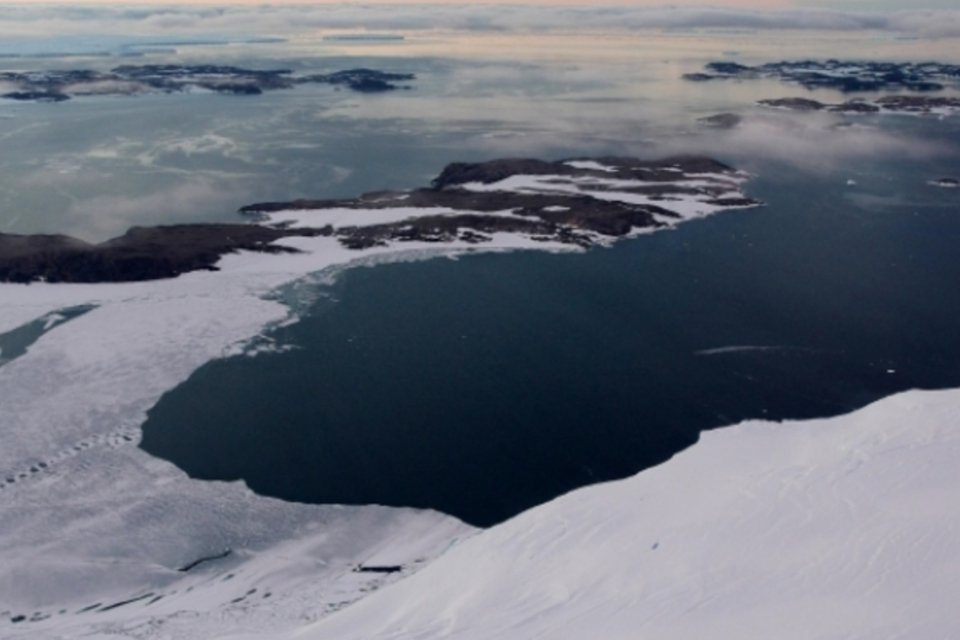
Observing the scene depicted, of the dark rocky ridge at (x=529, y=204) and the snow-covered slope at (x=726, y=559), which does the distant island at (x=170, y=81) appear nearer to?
the dark rocky ridge at (x=529, y=204)

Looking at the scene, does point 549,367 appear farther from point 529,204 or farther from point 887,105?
point 887,105

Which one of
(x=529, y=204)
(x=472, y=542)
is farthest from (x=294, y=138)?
(x=472, y=542)

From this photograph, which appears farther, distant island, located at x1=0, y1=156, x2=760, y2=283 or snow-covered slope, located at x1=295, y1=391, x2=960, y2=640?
distant island, located at x1=0, y1=156, x2=760, y2=283

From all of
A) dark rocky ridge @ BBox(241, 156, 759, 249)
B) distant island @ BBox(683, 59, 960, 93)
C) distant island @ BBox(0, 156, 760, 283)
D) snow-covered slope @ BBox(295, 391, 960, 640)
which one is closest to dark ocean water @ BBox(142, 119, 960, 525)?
snow-covered slope @ BBox(295, 391, 960, 640)

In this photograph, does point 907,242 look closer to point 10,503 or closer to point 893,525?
point 893,525

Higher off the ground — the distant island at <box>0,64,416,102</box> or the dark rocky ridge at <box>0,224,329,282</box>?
the distant island at <box>0,64,416,102</box>

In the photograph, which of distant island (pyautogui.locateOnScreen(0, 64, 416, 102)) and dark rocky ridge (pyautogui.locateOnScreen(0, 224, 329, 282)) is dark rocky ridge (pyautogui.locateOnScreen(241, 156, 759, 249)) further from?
distant island (pyautogui.locateOnScreen(0, 64, 416, 102))

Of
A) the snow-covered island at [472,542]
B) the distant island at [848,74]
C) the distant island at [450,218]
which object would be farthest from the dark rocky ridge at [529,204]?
the distant island at [848,74]
